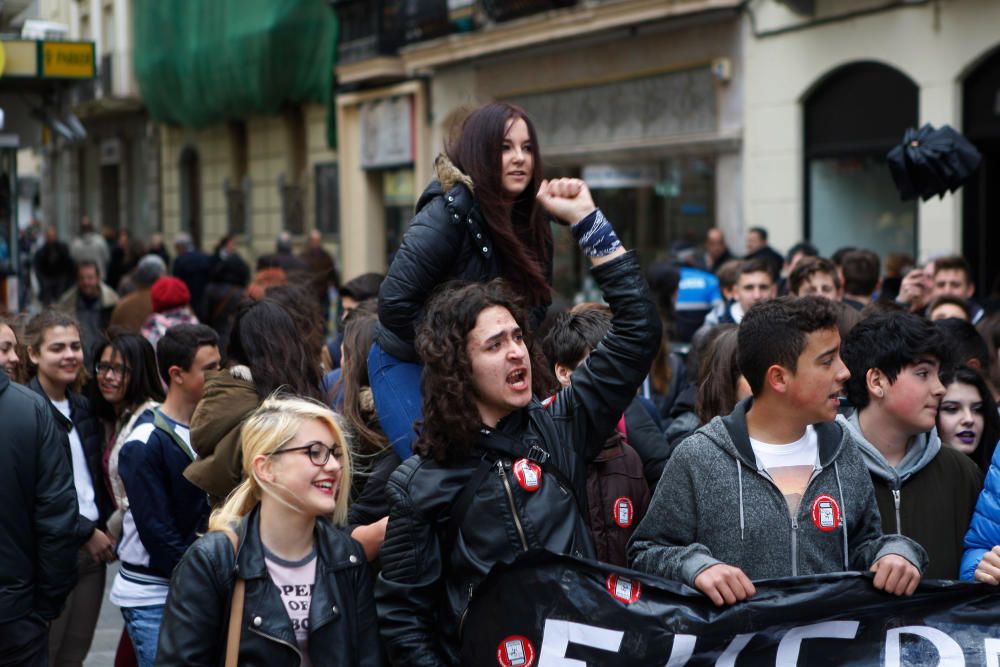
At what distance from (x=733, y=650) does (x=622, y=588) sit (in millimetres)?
330

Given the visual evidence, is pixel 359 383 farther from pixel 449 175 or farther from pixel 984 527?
pixel 984 527

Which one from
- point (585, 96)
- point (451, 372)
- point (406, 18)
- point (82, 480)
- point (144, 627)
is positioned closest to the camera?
point (451, 372)

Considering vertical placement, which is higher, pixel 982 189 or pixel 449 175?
pixel 982 189

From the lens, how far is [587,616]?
3641 millimetres

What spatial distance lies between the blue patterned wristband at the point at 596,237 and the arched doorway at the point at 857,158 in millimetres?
11835

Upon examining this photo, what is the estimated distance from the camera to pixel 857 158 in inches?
632

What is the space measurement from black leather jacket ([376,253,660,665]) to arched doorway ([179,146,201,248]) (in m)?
32.1

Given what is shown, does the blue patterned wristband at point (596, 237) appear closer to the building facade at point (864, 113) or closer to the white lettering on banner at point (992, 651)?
the white lettering on banner at point (992, 651)

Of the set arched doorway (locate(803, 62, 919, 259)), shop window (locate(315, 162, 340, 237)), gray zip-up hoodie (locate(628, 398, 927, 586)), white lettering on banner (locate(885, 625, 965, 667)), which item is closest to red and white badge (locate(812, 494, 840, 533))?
gray zip-up hoodie (locate(628, 398, 927, 586))

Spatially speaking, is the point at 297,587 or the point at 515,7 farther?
the point at 515,7

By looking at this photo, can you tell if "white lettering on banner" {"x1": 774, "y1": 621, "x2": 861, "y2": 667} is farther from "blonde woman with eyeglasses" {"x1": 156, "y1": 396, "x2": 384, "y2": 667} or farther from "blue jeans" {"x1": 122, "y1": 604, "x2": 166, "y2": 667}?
"blue jeans" {"x1": 122, "y1": 604, "x2": 166, "y2": 667}

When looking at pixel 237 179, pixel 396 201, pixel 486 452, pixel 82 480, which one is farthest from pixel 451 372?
pixel 237 179

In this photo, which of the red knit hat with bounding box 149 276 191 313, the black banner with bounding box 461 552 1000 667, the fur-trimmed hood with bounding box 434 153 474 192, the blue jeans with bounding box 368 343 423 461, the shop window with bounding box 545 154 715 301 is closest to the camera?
the black banner with bounding box 461 552 1000 667

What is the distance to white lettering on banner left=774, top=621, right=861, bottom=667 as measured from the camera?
12.2 ft
